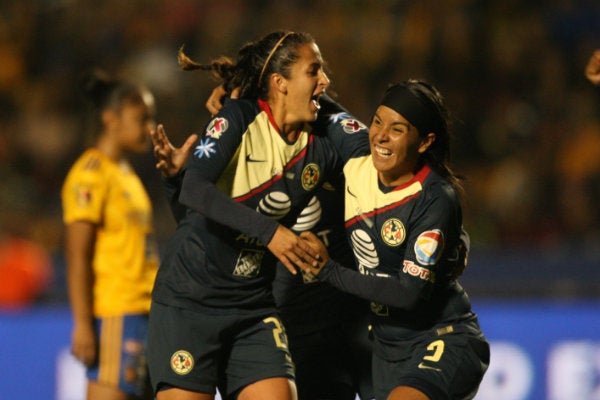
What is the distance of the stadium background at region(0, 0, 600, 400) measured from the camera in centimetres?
700

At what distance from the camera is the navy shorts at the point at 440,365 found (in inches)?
155

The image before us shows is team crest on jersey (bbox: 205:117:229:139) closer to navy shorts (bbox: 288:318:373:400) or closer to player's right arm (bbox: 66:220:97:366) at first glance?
navy shorts (bbox: 288:318:373:400)

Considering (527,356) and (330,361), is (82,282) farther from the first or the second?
(527,356)

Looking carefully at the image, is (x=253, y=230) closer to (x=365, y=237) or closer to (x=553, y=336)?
(x=365, y=237)

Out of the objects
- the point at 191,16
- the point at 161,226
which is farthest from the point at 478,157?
the point at 191,16

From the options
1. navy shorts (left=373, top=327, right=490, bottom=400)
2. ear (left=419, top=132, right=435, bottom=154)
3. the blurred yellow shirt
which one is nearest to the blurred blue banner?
the blurred yellow shirt

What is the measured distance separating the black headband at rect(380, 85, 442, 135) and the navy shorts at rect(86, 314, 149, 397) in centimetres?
198

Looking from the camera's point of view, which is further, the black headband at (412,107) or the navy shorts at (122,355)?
the navy shorts at (122,355)

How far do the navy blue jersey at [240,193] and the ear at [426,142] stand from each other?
1.28 ft

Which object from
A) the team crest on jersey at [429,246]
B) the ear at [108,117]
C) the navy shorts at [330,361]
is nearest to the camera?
the team crest on jersey at [429,246]

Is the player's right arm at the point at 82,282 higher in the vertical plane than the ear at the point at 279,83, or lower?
lower

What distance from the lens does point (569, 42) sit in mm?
8906

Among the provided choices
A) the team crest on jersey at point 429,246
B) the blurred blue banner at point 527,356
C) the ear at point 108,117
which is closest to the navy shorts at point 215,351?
the team crest on jersey at point 429,246

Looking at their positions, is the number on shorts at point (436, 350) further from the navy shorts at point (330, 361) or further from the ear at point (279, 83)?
the ear at point (279, 83)
